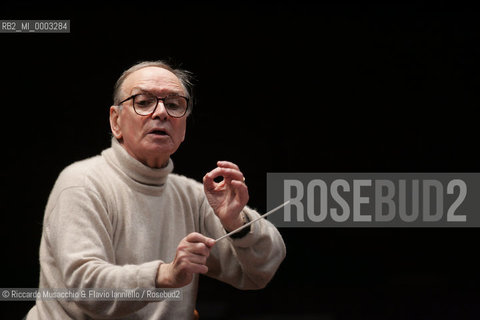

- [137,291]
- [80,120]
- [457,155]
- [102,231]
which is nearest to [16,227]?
[80,120]

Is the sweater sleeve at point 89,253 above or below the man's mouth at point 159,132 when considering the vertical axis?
below

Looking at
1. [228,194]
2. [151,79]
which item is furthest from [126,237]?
[151,79]

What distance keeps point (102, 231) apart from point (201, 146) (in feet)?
2.12

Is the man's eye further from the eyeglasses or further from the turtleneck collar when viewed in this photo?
the turtleneck collar

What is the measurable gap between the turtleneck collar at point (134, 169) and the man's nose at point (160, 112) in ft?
0.43

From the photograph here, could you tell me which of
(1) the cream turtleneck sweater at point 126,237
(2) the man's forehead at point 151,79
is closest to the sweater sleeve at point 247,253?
(1) the cream turtleneck sweater at point 126,237

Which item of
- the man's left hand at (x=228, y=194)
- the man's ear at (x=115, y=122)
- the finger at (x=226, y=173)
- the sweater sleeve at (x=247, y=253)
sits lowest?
the sweater sleeve at (x=247, y=253)

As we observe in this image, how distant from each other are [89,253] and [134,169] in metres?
0.29

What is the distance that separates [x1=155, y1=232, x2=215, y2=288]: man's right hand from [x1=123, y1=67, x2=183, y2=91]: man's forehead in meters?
0.47

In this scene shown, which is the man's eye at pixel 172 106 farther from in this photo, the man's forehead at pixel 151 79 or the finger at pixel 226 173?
the finger at pixel 226 173

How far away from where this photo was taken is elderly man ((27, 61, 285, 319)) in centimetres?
181

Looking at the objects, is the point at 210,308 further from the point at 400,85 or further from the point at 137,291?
the point at 400,85

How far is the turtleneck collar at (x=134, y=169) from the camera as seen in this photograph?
2018 mm

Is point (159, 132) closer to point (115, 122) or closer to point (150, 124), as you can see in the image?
point (150, 124)
